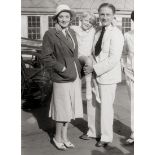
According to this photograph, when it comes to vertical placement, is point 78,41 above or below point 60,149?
above

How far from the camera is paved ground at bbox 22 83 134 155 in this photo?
4410 mm

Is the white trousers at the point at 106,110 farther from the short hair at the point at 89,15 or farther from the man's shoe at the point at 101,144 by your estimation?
the short hair at the point at 89,15

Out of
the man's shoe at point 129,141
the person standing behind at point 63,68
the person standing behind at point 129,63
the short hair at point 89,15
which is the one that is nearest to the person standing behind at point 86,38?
the short hair at point 89,15

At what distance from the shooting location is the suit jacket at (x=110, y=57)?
436 cm

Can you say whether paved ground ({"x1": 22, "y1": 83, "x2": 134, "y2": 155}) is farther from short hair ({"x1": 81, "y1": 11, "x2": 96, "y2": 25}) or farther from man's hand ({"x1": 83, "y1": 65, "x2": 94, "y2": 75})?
short hair ({"x1": 81, "y1": 11, "x2": 96, "y2": 25})

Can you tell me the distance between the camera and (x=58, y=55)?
4.29 metres

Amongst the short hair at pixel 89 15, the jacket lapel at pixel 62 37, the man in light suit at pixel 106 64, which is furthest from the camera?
the short hair at pixel 89 15

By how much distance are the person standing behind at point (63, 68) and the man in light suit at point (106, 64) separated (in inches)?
10.6

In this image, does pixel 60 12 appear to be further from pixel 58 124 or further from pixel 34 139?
pixel 34 139

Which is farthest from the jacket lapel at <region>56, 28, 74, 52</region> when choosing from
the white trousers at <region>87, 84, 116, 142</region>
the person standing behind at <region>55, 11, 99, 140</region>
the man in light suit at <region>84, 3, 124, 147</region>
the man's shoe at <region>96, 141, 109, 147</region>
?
the man's shoe at <region>96, 141, 109, 147</region>

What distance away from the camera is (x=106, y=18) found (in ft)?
14.1
